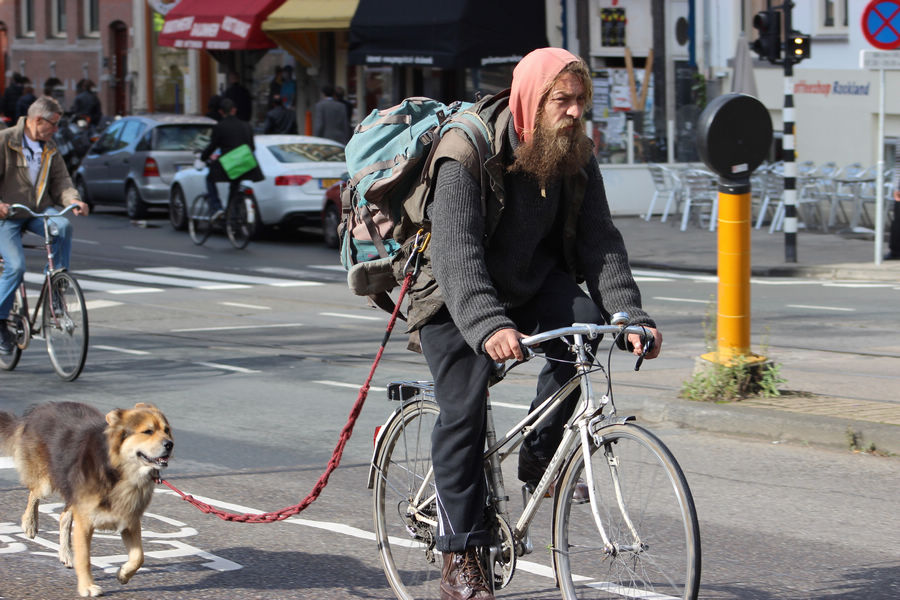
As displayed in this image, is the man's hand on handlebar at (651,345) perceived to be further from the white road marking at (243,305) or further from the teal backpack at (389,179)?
the white road marking at (243,305)

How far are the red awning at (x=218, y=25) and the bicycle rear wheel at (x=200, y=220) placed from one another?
34.8ft

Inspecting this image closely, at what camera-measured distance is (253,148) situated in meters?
19.7

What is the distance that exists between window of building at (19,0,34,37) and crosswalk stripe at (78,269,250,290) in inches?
1239

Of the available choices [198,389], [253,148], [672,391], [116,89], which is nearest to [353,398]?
[198,389]

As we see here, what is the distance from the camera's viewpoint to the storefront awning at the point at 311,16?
90.5 ft

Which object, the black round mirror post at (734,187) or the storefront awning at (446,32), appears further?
the storefront awning at (446,32)

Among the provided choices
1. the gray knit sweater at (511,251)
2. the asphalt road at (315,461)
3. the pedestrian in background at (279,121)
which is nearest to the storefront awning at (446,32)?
the pedestrian in background at (279,121)

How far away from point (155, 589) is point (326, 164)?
50.8 ft

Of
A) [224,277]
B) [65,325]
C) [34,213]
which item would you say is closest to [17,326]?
[65,325]

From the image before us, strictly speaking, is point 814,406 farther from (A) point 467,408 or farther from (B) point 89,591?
(B) point 89,591

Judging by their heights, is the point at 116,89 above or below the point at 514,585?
above

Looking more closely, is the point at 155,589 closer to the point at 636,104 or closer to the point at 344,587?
the point at 344,587

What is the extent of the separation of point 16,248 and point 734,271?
492cm

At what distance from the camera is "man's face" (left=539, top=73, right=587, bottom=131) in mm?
3945
